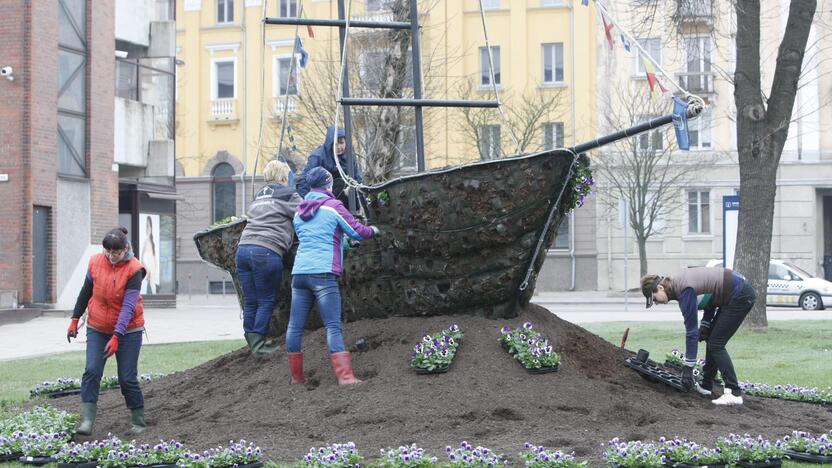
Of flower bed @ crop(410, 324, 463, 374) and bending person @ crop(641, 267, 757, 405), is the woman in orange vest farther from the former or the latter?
bending person @ crop(641, 267, 757, 405)

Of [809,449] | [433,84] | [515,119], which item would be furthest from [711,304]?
[515,119]

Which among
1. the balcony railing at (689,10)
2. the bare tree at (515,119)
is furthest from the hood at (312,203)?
the bare tree at (515,119)

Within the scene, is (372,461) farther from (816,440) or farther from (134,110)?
(134,110)

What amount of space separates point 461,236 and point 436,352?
0.95 m

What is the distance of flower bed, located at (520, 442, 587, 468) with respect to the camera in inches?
253

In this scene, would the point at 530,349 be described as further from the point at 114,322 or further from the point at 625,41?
the point at 114,322

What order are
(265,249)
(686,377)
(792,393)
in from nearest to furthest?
(686,377)
(265,249)
(792,393)

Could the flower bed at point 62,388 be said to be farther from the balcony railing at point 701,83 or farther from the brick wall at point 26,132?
the balcony railing at point 701,83

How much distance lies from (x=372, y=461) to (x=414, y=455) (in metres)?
0.46

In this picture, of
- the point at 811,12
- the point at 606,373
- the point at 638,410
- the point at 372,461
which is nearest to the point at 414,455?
the point at 372,461

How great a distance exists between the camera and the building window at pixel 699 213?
42531 mm

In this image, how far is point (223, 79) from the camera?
158ft

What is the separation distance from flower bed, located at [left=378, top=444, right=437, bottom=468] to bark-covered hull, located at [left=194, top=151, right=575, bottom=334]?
2.40 metres

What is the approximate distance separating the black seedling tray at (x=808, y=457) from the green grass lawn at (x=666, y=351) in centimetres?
499
